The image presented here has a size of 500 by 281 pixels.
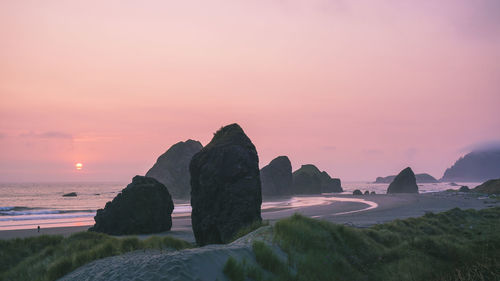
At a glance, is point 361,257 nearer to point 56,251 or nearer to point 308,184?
point 56,251

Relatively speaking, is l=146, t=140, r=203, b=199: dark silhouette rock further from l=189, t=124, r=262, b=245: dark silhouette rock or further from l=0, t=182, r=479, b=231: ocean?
l=189, t=124, r=262, b=245: dark silhouette rock

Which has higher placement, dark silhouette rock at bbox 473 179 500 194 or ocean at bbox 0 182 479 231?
ocean at bbox 0 182 479 231

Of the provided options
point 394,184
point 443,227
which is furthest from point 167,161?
point 443,227

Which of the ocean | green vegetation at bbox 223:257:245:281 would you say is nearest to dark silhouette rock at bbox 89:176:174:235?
the ocean

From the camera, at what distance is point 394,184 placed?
119 meters

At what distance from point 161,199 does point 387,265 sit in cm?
2194

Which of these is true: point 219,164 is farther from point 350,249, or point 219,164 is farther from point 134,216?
point 134,216

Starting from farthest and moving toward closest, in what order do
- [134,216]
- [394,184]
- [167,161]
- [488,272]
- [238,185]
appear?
[167,161], [394,184], [134,216], [238,185], [488,272]

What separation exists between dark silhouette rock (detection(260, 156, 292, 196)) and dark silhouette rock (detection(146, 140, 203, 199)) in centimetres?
2625

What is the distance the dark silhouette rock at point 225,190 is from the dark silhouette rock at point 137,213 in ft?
38.0

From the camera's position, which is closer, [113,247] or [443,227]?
[113,247]

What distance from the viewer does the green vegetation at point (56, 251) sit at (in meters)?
11.4

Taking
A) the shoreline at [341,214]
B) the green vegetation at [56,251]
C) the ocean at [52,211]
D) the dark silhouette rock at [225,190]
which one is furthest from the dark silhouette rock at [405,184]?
the green vegetation at [56,251]

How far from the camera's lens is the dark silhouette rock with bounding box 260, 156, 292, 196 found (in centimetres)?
12394
